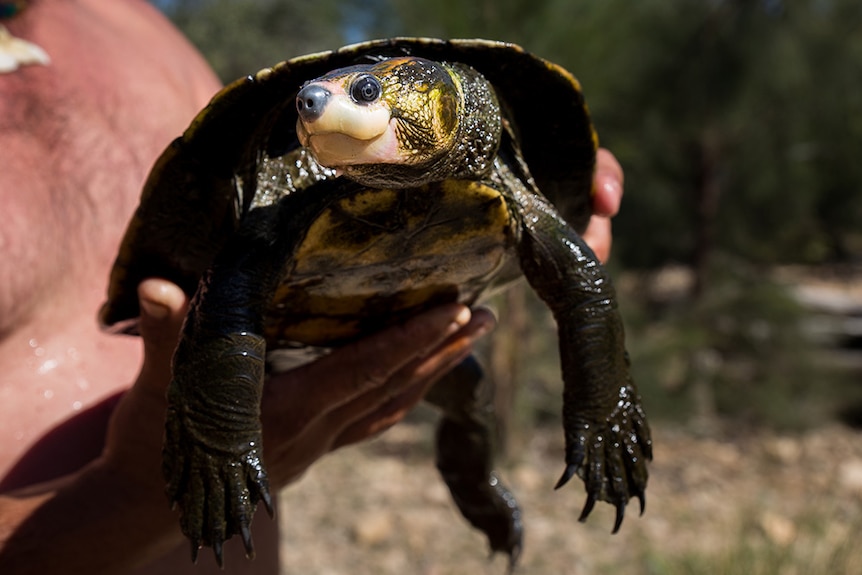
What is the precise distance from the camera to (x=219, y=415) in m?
0.86

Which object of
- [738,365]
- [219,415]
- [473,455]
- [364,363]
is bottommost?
[738,365]

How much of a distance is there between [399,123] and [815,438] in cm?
430

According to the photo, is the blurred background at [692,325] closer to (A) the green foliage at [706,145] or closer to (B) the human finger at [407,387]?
(A) the green foliage at [706,145]

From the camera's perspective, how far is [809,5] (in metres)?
6.23

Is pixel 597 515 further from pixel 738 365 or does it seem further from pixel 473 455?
pixel 738 365

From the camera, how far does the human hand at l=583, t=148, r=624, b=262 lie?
117cm

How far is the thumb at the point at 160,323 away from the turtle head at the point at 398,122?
1.01 ft

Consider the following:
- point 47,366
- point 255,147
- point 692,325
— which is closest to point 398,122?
point 255,147

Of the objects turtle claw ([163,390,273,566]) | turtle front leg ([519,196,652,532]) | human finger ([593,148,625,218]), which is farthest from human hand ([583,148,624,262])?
turtle claw ([163,390,273,566])

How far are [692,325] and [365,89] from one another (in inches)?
180

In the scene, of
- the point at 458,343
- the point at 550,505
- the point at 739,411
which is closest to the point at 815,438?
the point at 739,411

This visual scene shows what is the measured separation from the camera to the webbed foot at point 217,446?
2.81 feet

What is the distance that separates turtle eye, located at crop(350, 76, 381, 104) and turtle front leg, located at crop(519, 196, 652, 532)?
0.32 metres

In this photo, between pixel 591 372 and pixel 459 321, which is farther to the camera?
pixel 459 321
